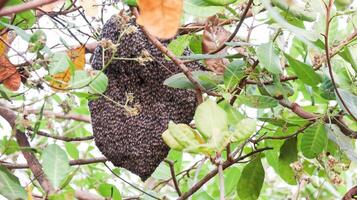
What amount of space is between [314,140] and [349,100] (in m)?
0.13

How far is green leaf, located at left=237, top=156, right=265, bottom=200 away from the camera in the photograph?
114 cm

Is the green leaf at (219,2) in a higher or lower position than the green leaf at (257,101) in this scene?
higher

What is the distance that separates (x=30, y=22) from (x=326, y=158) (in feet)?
1.76

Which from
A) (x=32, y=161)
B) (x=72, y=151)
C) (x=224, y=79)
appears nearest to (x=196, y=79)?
(x=224, y=79)

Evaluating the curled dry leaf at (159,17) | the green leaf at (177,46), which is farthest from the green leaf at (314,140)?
the curled dry leaf at (159,17)

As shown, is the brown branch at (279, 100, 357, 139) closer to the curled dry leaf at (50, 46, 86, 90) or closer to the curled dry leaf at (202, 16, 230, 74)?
the curled dry leaf at (202, 16, 230, 74)

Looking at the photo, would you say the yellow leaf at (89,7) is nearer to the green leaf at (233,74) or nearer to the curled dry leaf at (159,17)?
the green leaf at (233,74)

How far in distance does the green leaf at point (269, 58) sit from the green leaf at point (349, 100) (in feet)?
0.32

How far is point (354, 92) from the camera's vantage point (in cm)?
99

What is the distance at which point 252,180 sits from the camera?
3.77 ft

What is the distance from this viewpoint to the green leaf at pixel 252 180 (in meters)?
1.14

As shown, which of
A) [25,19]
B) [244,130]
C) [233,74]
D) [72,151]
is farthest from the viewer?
[72,151]

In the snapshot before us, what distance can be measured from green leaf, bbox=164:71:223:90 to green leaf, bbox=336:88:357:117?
0.17 metres

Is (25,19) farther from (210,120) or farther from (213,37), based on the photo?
(210,120)
